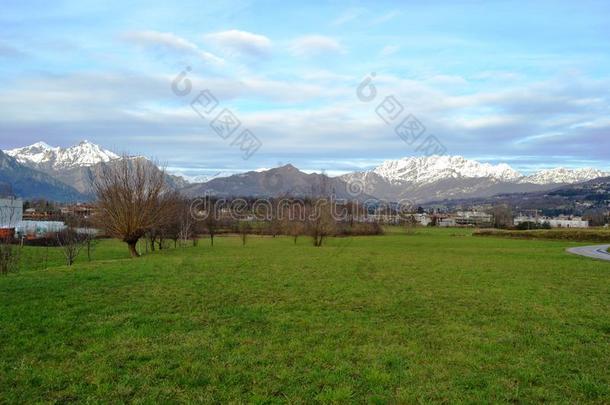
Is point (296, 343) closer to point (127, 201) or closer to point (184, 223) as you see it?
point (127, 201)

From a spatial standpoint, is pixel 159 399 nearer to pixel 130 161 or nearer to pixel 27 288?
pixel 27 288

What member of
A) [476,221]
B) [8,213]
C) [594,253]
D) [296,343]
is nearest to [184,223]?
[8,213]

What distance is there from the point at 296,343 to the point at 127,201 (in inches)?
1160

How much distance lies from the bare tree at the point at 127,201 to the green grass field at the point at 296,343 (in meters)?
18.2

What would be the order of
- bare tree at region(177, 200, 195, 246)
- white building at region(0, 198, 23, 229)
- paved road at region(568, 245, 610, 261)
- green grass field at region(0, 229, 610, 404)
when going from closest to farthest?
green grass field at region(0, 229, 610, 404) < paved road at region(568, 245, 610, 261) < bare tree at region(177, 200, 195, 246) < white building at region(0, 198, 23, 229)

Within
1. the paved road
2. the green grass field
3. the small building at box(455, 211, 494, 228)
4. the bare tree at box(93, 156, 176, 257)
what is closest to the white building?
the bare tree at box(93, 156, 176, 257)

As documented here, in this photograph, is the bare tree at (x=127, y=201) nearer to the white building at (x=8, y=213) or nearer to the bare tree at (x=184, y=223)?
the bare tree at (x=184, y=223)

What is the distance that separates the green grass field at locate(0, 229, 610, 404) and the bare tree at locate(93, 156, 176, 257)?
18204 mm

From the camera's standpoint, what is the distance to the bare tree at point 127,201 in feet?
116

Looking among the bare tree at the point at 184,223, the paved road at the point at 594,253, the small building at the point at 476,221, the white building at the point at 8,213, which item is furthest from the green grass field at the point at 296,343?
the small building at the point at 476,221

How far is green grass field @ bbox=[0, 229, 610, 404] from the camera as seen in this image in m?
6.86

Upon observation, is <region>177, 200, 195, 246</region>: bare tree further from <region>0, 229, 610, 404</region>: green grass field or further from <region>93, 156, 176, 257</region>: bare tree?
<region>0, 229, 610, 404</region>: green grass field

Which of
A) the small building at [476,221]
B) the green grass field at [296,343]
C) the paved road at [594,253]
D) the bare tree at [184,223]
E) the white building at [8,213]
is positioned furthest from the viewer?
the small building at [476,221]

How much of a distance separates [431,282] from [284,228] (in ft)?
189
